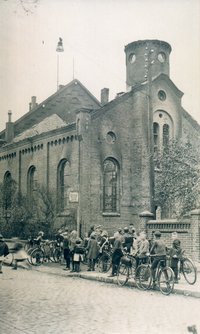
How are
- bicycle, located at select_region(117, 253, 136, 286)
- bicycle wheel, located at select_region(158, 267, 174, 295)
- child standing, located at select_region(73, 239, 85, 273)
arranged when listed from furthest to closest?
child standing, located at select_region(73, 239, 85, 273)
bicycle, located at select_region(117, 253, 136, 286)
bicycle wheel, located at select_region(158, 267, 174, 295)

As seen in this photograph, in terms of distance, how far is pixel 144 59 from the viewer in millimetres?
31328

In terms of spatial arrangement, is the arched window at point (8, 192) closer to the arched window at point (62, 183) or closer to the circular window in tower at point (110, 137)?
the arched window at point (62, 183)

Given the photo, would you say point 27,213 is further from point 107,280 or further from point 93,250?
point 107,280

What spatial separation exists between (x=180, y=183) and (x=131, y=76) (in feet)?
41.3

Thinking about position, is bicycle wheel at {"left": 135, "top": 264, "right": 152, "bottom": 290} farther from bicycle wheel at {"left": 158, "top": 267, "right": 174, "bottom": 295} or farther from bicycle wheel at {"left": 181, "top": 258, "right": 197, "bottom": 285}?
bicycle wheel at {"left": 181, "top": 258, "right": 197, "bottom": 285}

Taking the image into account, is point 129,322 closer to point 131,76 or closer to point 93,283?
point 93,283

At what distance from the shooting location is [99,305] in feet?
33.7

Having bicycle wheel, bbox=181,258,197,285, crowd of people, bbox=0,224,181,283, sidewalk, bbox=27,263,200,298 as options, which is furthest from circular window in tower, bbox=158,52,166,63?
bicycle wheel, bbox=181,258,197,285

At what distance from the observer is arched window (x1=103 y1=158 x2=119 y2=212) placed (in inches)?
1053

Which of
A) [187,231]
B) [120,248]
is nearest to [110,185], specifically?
[187,231]

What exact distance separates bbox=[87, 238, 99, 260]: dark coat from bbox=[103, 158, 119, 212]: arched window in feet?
30.0

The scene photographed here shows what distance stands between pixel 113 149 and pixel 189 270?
14.0 metres

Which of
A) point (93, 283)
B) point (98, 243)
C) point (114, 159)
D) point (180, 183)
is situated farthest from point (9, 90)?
point (114, 159)

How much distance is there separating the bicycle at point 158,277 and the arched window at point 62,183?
14001mm
